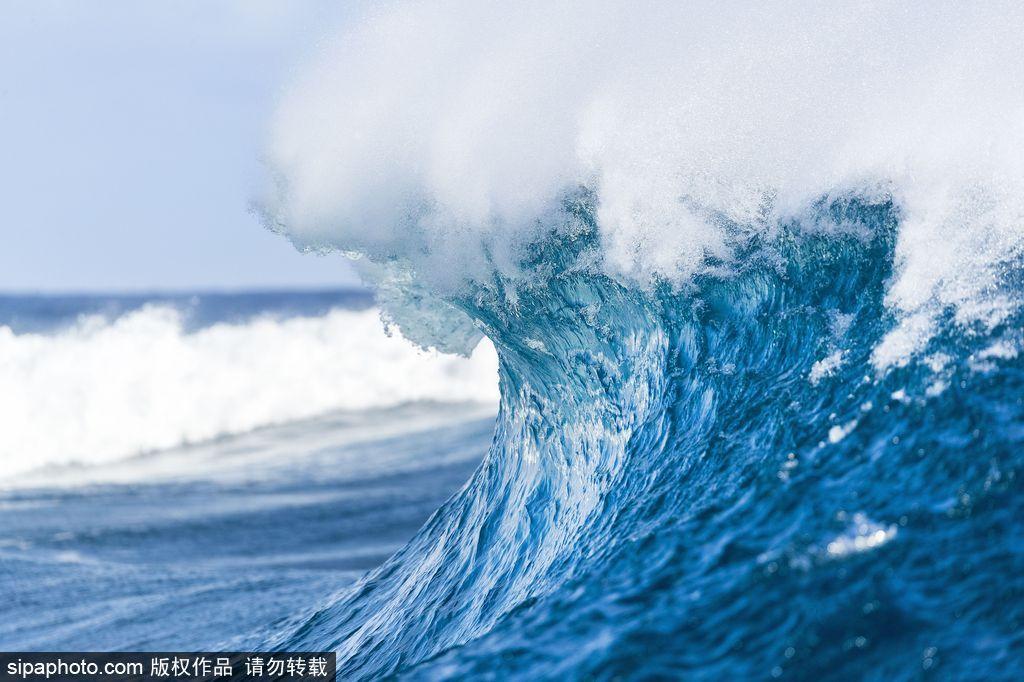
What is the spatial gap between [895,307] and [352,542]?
577 cm

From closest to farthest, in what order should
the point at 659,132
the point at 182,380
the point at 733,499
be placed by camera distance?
the point at 733,499, the point at 659,132, the point at 182,380

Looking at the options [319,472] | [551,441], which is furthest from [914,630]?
[319,472]

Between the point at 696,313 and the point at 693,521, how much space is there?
5.14 feet

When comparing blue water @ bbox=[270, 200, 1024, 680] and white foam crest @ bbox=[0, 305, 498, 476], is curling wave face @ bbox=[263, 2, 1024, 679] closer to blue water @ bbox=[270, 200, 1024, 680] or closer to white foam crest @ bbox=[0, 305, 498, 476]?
blue water @ bbox=[270, 200, 1024, 680]

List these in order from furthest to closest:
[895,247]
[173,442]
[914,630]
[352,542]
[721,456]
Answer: [173,442] < [352,542] < [895,247] < [721,456] < [914,630]

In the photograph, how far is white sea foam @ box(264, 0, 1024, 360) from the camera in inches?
156

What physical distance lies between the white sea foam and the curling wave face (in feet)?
0.05

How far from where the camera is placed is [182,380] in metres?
20.1

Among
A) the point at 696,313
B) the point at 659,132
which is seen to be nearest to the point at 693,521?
the point at 696,313

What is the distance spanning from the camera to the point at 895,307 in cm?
377

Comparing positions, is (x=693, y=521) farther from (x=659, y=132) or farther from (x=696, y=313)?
(x=659, y=132)

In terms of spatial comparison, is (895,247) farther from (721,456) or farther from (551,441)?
(551,441)

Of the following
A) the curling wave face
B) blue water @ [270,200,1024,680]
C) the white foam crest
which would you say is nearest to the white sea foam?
the curling wave face

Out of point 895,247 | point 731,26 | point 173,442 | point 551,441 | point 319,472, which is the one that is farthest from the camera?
point 173,442
